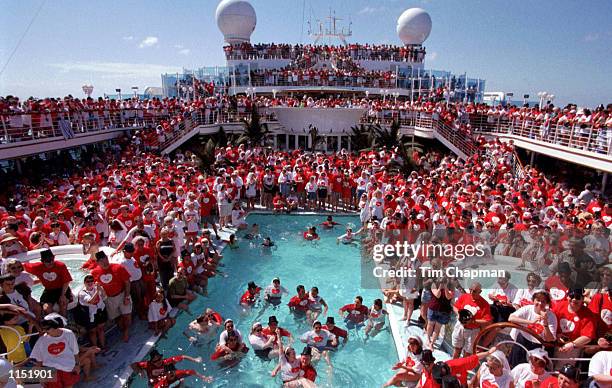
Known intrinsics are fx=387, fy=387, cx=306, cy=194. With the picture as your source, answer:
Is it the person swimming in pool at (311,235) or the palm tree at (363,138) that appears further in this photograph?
the palm tree at (363,138)

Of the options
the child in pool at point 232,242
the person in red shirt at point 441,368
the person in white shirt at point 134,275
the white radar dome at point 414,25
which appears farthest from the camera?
the white radar dome at point 414,25

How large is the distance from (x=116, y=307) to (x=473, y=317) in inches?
232

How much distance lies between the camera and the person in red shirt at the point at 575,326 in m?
5.19

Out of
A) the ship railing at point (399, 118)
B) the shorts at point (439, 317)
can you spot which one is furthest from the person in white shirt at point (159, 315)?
the ship railing at point (399, 118)

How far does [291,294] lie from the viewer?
9688 mm

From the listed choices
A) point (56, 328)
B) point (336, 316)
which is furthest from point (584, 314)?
point (56, 328)

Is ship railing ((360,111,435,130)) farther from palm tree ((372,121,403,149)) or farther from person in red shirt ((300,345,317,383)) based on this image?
person in red shirt ((300,345,317,383))

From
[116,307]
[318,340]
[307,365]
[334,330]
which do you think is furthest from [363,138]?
[116,307]

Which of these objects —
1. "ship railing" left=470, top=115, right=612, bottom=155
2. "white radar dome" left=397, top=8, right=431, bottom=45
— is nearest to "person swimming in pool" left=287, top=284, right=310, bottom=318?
"ship railing" left=470, top=115, right=612, bottom=155

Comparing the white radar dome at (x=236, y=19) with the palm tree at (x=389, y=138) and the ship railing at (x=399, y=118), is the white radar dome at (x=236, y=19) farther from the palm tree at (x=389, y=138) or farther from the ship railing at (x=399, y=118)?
the palm tree at (x=389, y=138)

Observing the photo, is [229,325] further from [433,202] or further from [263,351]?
[433,202]

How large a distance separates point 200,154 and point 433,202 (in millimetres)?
11957

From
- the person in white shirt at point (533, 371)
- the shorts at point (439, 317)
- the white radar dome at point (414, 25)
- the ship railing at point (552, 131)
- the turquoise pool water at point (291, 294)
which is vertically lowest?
the turquoise pool water at point (291, 294)

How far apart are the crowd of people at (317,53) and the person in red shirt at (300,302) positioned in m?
31.4
